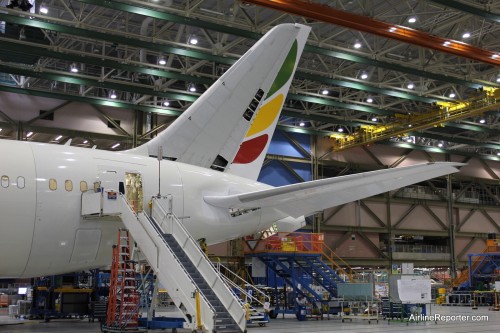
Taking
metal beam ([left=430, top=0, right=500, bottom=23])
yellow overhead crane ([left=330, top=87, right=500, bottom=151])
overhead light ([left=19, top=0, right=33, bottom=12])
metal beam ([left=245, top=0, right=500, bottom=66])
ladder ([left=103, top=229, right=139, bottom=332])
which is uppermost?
metal beam ([left=430, top=0, right=500, bottom=23])

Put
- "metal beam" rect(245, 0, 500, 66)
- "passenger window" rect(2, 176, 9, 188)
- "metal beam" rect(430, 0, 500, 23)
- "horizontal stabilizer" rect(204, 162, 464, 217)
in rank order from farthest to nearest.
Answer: "metal beam" rect(430, 0, 500, 23) → "metal beam" rect(245, 0, 500, 66) → "horizontal stabilizer" rect(204, 162, 464, 217) → "passenger window" rect(2, 176, 9, 188)

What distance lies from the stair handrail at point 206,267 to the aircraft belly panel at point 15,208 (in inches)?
149

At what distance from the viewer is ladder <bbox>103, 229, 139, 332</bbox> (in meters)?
16.5

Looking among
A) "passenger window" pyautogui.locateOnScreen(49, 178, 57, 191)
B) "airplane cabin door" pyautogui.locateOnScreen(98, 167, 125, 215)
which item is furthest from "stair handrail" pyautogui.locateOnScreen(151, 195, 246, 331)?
"passenger window" pyautogui.locateOnScreen(49, 178, 57, 191)

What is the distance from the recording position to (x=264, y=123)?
969 inches

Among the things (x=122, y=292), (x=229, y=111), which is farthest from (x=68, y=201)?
(x=229, y=111)

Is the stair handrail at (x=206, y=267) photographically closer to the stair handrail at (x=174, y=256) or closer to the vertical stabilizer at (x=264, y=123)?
the stair handrail at (x=174, y=256)

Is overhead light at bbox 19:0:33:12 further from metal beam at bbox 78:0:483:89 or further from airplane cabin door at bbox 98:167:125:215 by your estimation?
airplane cabin door at bbox 98:167:125:215

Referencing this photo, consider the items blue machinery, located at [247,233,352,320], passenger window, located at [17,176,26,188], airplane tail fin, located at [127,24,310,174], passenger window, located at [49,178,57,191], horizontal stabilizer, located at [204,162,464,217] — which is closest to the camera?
passenger window, located at [17,176,26,188]

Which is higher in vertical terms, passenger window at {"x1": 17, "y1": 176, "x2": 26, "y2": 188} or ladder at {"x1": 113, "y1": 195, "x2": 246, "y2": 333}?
passenger window at {"x1": 17, "y1": 176, "x2": 26, "y2": 188}

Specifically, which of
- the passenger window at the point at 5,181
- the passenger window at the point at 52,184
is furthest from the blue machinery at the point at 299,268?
the passenger window at the point at 5,181

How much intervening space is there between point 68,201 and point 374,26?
20.0 metres

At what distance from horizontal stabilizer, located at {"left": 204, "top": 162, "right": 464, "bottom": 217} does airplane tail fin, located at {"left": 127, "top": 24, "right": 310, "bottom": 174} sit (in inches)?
132

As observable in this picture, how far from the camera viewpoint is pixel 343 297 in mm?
28156
